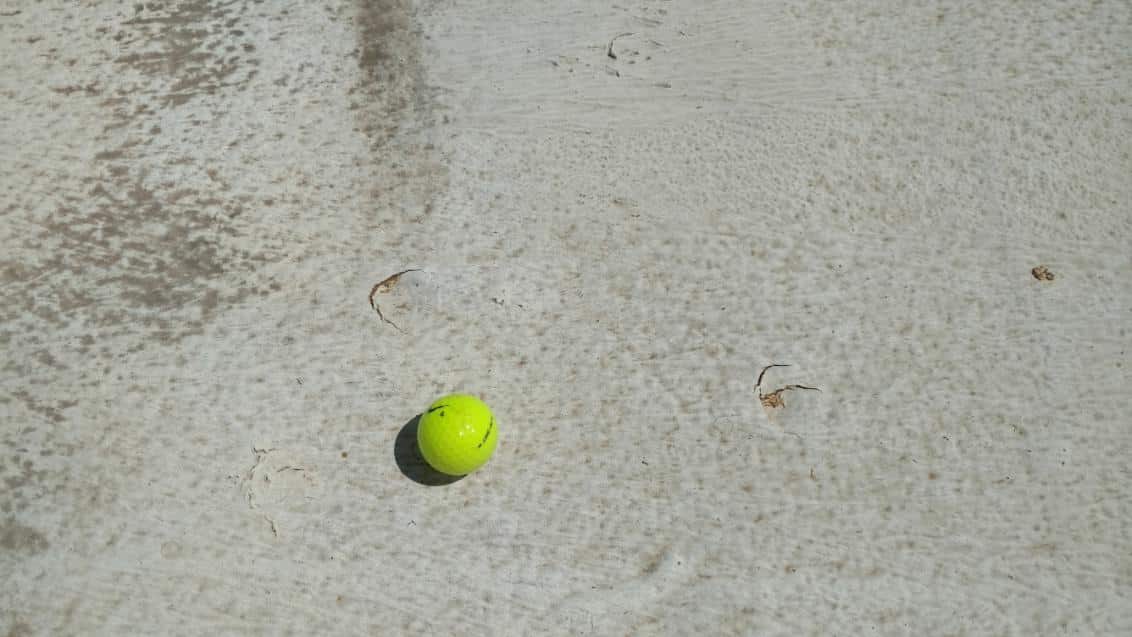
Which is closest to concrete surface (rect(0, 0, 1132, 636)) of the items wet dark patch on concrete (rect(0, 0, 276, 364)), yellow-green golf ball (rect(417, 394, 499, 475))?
wet dark patch on concrete (rect(0, 0, 276, 364))

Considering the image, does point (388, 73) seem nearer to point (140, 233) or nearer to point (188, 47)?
point (188, 47)

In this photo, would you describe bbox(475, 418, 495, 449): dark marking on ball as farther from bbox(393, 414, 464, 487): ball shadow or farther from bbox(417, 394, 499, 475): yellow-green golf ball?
bbox(393, 414, 464, 487): ball shadow

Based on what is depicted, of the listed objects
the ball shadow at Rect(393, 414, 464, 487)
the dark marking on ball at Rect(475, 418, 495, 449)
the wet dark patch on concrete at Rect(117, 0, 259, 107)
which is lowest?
the ball shadow at Rect(393, 414, 464, 487)

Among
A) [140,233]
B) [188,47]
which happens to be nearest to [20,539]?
[140,233]

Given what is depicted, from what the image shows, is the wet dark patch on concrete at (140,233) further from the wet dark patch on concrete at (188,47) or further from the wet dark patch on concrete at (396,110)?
the wet dark patch on concrete at (396,110)

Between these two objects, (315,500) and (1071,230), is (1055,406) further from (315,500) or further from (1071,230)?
(315,500)

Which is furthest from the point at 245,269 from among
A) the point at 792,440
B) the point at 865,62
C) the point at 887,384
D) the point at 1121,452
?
the point at 1121,452

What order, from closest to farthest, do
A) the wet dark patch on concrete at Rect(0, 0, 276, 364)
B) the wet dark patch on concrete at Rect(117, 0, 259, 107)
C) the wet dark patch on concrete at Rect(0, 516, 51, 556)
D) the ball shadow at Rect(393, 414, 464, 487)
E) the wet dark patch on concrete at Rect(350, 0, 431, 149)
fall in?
1. the wet dark patch on concrete at Rect(0, 516, 51, 556)
2. the ball shadow at Rect(393, 414, 464, 487)
3. the wet dark patch on concrete at Rect(0, 0, 276, 364)
4. the wet dark patch on concrete at Rect(350, 0, 431, 149)
5. the wet dark patch on concrete at Rect(117, 0, 259, 107)
